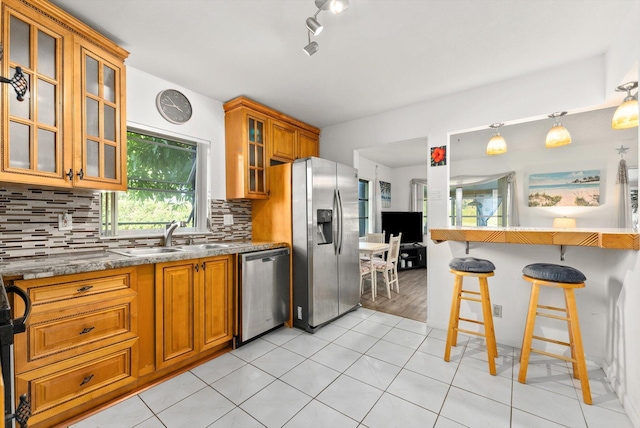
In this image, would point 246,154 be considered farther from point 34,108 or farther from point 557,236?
point 557,236

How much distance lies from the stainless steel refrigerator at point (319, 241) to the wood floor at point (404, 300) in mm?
629

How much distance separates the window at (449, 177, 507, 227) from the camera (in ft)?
18.2

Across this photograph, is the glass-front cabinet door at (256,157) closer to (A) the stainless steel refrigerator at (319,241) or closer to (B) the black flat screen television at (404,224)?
(A) the stainless steel refrigerator at (319,241)

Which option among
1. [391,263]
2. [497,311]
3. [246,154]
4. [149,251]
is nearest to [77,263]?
[149,251]

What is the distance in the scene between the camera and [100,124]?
1955mm

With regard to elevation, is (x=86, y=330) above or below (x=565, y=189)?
below

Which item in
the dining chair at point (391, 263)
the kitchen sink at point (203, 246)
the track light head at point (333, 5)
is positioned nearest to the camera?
the track light head at point (333, 5)

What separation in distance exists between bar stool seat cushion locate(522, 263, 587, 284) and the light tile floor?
751mm

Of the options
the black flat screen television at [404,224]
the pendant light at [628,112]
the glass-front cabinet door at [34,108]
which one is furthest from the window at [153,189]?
the black flat screen television at [404,224]

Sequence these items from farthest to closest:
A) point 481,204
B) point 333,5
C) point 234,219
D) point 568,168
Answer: point 481,204 → point 568,168 → point 234,219 → point 333,5

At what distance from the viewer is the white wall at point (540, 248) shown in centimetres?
173

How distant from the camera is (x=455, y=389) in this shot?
188cm

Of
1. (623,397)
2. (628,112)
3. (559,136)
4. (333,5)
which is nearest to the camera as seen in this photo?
(333,5)

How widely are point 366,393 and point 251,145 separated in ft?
8.40
